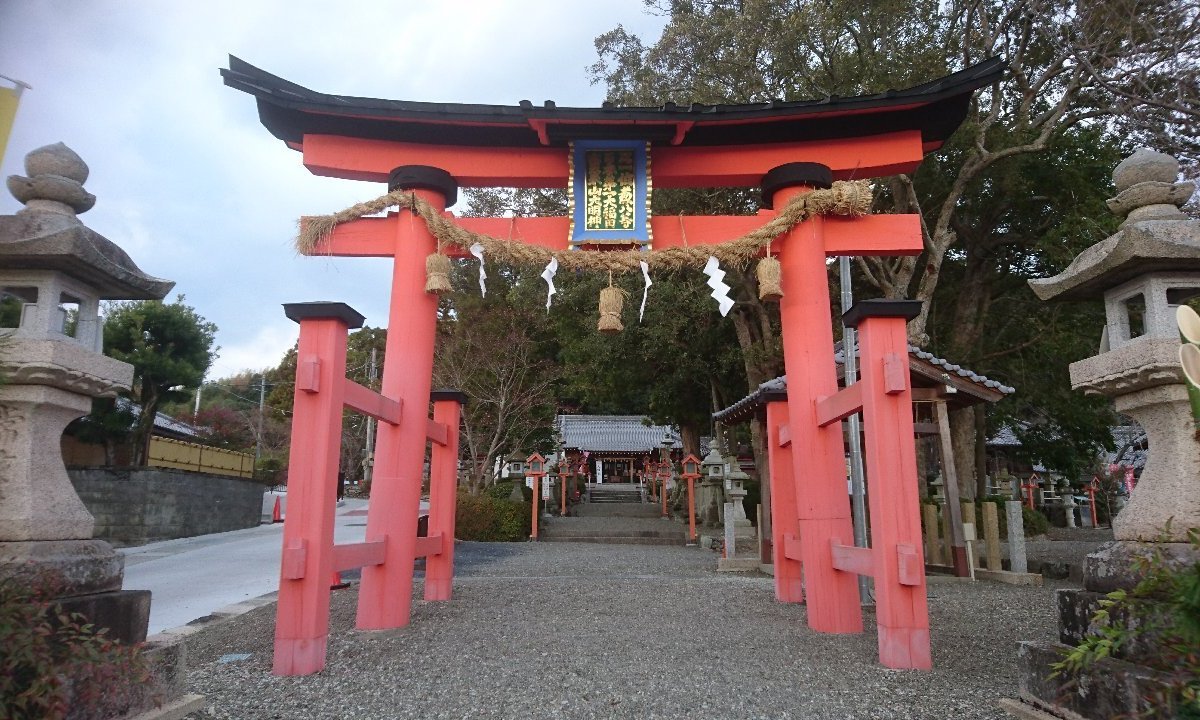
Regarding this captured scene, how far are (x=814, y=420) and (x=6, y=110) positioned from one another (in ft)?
15.3

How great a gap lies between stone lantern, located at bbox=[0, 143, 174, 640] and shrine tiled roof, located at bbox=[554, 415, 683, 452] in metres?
29.1

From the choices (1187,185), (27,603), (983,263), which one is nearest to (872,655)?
(1187,185)

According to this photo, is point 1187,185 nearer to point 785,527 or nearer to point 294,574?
point 785,527

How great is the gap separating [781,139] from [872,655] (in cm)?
392

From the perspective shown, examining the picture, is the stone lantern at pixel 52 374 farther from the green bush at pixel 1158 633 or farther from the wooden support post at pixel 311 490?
the green bush at pixel 1158 633

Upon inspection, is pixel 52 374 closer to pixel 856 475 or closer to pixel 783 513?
pixel 783 513

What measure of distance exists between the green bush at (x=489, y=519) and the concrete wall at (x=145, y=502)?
217 inches

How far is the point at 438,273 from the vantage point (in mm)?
5191

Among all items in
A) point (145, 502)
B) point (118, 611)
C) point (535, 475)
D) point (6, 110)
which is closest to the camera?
point (6, 110)

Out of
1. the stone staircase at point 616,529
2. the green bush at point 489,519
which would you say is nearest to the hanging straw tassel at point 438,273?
the green bush at point 489,519

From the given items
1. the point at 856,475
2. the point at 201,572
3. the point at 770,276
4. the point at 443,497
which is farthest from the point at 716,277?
the point at 201,572

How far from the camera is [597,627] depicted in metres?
4.97

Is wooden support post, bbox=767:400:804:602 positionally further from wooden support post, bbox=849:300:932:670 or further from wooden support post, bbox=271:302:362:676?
wooden support post, bbox=271:302:362:676

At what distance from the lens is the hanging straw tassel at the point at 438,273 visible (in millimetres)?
5188
